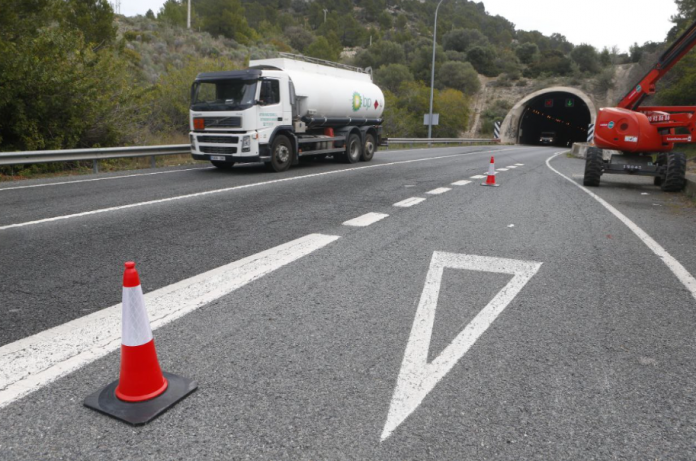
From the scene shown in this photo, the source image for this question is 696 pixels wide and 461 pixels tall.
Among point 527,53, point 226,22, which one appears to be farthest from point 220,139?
point 527,53

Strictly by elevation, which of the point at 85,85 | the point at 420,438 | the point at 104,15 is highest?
the point at 104,15

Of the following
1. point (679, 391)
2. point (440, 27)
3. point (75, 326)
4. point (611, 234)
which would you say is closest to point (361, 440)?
point (679, 391)

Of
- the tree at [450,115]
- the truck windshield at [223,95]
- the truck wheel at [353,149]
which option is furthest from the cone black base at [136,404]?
the tree at [450,115]

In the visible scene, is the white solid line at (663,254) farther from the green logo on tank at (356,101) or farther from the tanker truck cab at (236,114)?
the green logo on tank at (356,101)

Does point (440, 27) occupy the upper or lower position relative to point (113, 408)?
upper

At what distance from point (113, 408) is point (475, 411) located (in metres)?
1.70

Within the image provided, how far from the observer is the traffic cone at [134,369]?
96.3 inches

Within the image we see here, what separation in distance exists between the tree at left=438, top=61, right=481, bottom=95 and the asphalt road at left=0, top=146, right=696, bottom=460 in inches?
2697

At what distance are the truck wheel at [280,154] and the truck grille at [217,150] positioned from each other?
3.43 ft

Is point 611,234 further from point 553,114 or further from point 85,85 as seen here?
point 553,114

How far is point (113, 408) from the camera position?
94.7 inches

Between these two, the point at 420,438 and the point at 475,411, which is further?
the point at 475,411

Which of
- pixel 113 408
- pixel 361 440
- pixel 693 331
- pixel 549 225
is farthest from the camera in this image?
pixel 549 225

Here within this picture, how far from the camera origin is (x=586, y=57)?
252 ft
